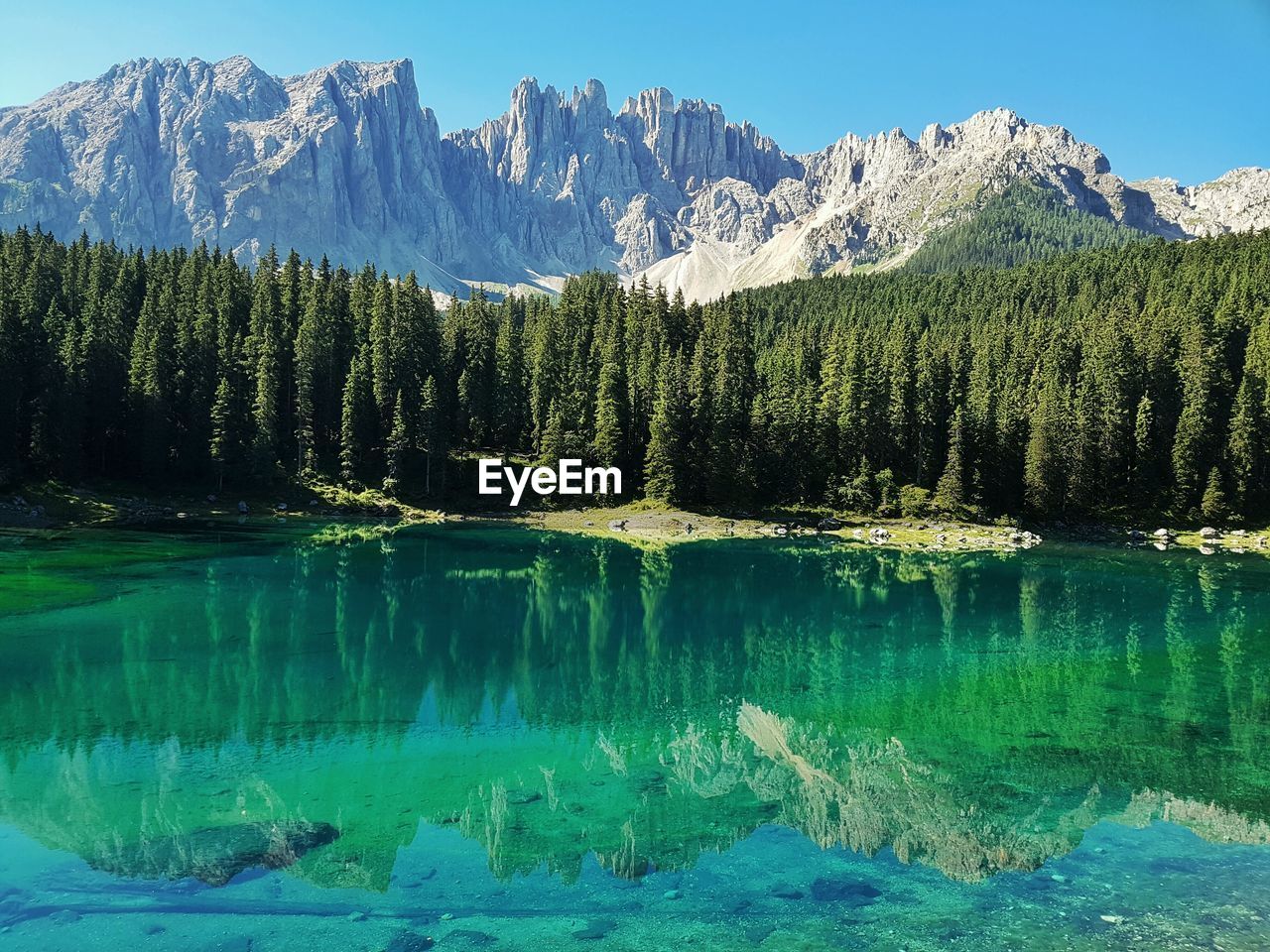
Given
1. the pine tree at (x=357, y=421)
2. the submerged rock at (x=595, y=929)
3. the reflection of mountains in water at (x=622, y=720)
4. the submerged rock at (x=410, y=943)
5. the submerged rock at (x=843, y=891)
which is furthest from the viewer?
the pine tree at (x=357, y=421)

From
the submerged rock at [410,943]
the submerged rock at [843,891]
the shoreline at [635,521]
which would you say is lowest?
the submerged rock at [843,891]

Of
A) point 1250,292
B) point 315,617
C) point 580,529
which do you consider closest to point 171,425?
point 580,529

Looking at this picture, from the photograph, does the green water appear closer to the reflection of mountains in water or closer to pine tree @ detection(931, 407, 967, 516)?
the reflection of mountains in water

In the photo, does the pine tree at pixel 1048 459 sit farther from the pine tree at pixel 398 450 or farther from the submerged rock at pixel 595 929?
the submerged rock at pixel 595 929

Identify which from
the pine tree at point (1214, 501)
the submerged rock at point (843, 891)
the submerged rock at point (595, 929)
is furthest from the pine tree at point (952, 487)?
the submerged rock at point (595, 929)

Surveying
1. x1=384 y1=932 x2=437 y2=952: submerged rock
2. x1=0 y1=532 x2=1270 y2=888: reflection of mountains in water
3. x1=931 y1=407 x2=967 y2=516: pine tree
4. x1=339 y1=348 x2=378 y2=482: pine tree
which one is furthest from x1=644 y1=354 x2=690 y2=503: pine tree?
x1=384 y1=932 x2=437 y2=952: submerged rock

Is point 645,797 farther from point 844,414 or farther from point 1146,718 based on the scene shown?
point 844,414
